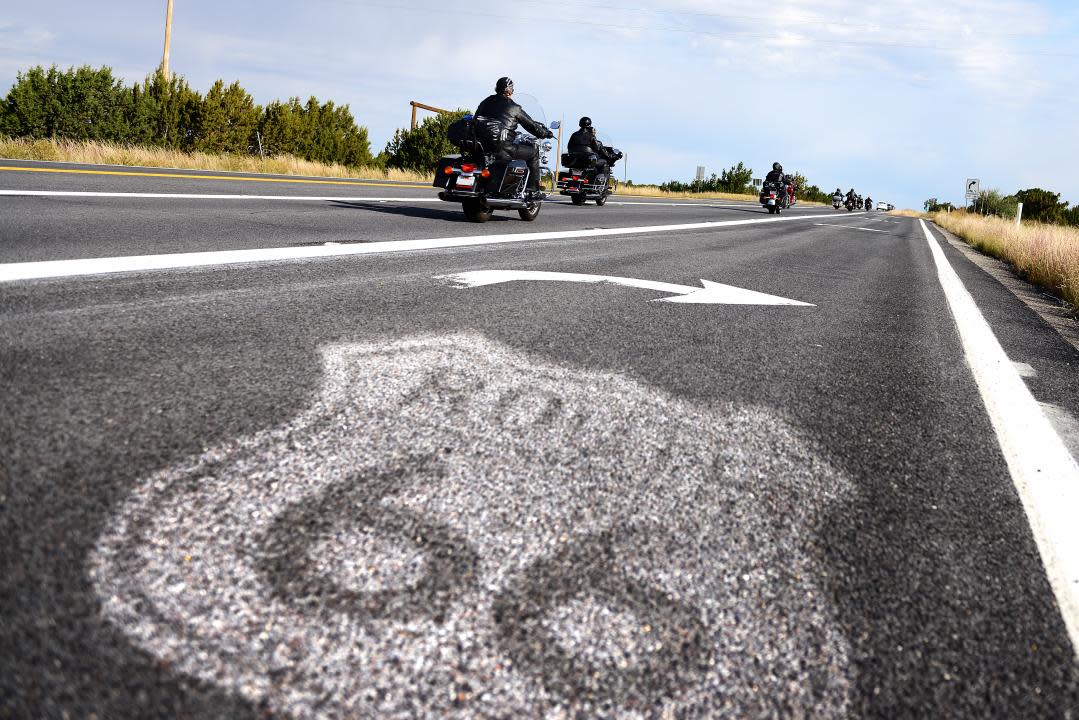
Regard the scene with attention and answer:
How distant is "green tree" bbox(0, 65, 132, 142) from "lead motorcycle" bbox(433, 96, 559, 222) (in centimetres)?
2206

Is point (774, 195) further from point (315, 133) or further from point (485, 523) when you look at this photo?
point (485, 523)

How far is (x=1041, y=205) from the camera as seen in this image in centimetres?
5694

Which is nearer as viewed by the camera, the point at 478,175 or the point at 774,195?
the point at 478,175

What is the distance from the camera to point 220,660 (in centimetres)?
102

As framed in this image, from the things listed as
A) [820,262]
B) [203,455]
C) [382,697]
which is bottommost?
[382,697]

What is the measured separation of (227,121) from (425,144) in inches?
311

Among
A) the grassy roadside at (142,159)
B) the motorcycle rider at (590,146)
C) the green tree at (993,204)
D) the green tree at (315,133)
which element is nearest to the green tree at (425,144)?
the green tree at (315,133)

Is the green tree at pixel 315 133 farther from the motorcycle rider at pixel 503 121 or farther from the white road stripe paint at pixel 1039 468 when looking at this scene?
the white road stripe paint at pixel 1039 468

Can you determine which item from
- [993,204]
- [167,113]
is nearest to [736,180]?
[993,204]

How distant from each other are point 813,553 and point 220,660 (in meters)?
1.08

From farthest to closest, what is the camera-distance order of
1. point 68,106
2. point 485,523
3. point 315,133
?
point 315,133 → point 68,106 → point 485,523

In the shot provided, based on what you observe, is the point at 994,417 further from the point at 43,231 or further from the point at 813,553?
the point at 43,231

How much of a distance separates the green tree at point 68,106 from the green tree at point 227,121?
2.56 meters

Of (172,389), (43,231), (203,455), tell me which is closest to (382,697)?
(203,455)
